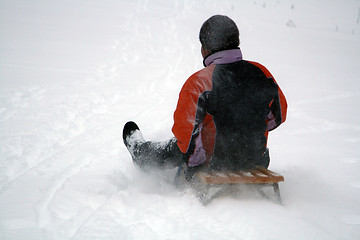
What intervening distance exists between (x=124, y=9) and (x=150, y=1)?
2337 mm

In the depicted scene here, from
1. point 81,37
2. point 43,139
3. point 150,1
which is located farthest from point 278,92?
point 150,1

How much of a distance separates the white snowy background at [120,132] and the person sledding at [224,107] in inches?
12.7

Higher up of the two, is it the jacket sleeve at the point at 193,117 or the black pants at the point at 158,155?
the jacket sleeve at the point at 193,117

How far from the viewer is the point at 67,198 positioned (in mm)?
2062

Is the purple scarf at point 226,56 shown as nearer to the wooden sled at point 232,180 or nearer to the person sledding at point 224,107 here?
the person sledding at point 224,107

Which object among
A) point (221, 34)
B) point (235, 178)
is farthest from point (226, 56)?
point (235, 178)

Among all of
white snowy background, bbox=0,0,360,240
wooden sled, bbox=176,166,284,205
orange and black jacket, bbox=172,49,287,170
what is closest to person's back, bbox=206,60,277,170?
orange and black jacket, bbox=172,49,287,170

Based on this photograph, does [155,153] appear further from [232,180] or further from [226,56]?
[226,56]

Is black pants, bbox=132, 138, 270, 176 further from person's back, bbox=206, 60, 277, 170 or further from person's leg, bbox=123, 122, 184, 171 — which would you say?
person's back, bbox=206, 60, 277, 170

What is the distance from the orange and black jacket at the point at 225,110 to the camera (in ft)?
6.12

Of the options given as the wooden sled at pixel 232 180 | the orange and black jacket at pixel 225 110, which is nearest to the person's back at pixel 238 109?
the orange and black jacket at pixel 225 110

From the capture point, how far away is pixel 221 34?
190cm

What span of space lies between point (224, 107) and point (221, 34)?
0.48 meters

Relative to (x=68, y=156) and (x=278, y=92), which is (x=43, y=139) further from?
(x=278, y=92)
